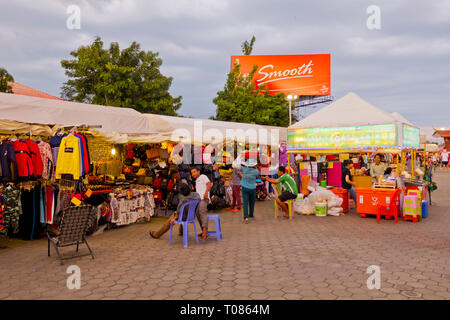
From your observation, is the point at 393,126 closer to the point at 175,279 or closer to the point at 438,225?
the point at 438,225

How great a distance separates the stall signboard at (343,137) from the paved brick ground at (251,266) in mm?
2919

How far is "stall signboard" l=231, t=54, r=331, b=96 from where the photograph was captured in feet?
131

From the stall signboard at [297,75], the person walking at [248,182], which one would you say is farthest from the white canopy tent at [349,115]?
the stall signboard at [297,75]

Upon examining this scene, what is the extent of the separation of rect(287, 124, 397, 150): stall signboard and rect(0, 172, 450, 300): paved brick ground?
9.58ft

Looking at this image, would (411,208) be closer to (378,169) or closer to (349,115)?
(378,169)

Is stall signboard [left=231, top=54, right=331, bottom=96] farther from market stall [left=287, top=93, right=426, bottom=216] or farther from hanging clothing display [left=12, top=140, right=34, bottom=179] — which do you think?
hanging clothing display [left=12, top=140, right=34, bottom=179]

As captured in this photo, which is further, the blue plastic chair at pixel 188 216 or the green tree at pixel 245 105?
the green tree at pixel 245 105

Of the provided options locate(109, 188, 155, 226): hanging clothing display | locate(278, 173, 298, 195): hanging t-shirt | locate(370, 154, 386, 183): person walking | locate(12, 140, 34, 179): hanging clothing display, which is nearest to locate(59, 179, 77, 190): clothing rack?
locate(12, 140, 34, 179): hanging clothing display

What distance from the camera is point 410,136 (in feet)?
38.5

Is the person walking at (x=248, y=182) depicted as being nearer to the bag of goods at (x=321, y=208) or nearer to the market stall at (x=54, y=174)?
the bag of goods at (x=321, y=208)

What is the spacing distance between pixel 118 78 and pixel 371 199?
17.2 metres

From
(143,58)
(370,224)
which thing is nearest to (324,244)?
(370,224)

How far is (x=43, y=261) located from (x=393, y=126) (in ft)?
31.1

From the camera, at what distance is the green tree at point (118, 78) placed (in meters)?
22.2
